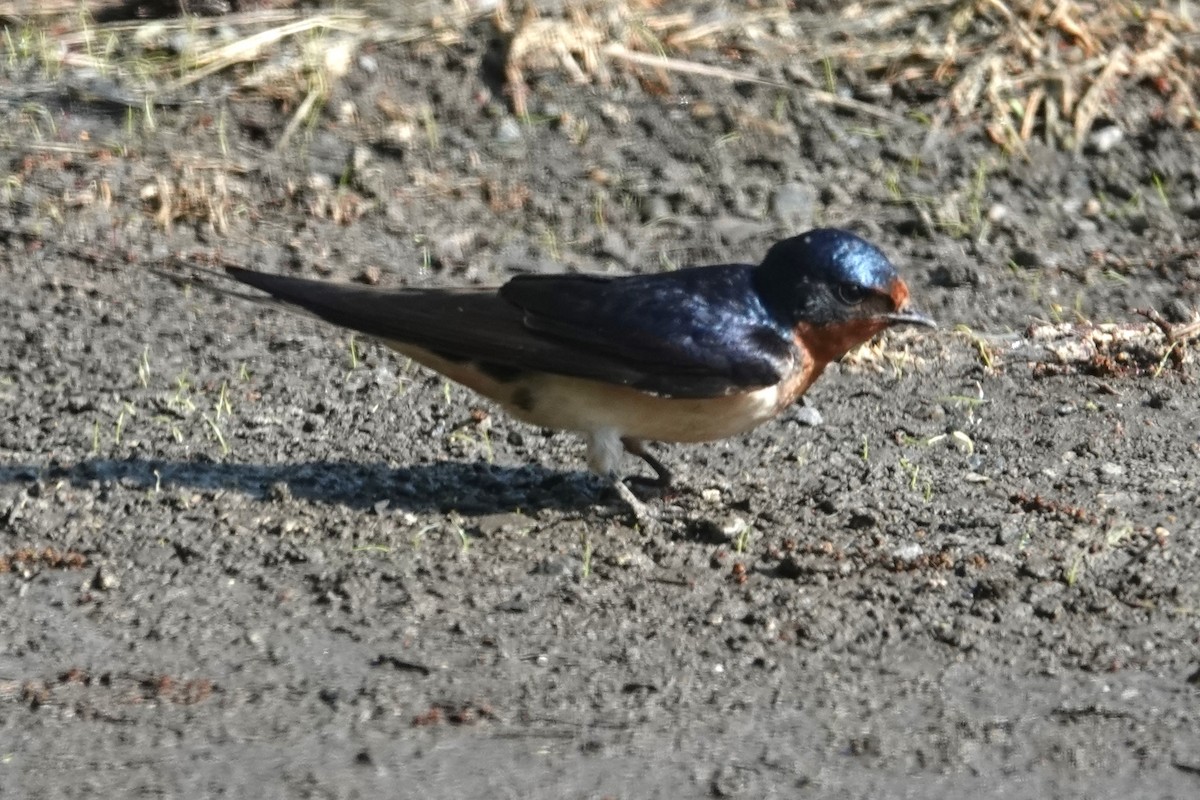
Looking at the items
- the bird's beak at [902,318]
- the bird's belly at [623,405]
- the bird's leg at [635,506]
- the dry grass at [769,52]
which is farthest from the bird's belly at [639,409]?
the dry grass at [769,52]

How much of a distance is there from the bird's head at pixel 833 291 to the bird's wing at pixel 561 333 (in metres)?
0.12

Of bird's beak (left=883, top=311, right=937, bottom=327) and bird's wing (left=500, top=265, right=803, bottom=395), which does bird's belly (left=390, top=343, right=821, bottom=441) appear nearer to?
bird's wing (left=500, top=265, right=803, bottom=395)

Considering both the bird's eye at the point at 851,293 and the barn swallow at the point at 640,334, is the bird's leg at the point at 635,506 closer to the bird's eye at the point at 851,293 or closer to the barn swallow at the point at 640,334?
the barn swallow at the point at 640,334

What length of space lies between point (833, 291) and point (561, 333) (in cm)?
76

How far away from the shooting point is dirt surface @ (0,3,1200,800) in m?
4.02

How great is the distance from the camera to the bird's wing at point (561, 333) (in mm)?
5141

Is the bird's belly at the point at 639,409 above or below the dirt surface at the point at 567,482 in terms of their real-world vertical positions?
above

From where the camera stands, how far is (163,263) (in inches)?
268

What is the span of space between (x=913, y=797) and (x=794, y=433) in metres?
2.29

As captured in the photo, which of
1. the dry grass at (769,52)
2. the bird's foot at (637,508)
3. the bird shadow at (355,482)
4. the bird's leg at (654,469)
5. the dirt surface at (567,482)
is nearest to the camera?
the dirt surface at (567,482)

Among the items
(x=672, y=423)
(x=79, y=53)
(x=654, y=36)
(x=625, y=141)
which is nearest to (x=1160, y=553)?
(x=672, y=423)

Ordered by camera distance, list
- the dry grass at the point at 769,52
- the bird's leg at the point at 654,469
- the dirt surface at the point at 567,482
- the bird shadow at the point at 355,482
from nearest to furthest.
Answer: the dirt surface at the point at 567,482 → the bird shadow at the point at 355,482 → the bird's leg at the point at 654,469 → the dry grass at the point at 769,52

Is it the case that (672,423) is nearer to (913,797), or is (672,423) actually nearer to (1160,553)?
(1160,553)

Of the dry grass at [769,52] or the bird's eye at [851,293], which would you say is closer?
the bird's eye at [851,293]
